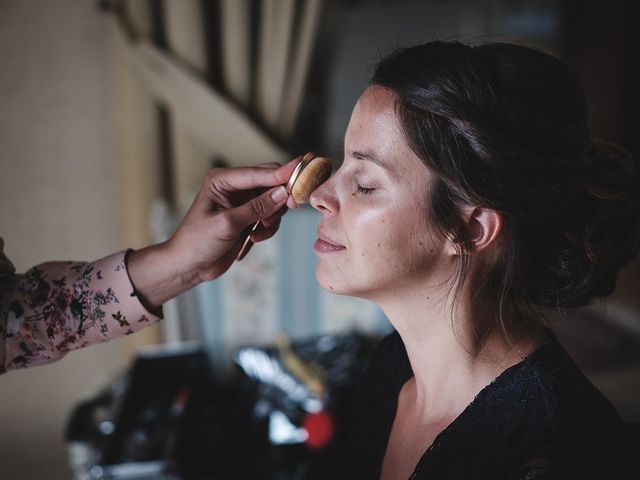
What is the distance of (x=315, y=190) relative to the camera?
98 cm

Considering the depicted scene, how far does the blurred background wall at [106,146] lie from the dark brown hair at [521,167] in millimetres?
881

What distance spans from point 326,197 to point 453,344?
0.30 metres

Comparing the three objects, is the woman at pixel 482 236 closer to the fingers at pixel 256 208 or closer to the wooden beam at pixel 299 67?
the fingers at pixel 256 208

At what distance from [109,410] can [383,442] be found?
1.05m

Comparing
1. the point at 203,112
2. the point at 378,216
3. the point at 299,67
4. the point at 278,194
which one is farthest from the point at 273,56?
the point at 378,216

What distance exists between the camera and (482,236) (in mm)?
936

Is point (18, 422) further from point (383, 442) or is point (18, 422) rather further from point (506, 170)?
point (506, 170)

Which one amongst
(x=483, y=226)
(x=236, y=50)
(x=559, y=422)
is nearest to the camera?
(x=559, y=422)

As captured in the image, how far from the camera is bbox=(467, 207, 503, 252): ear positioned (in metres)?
0.92

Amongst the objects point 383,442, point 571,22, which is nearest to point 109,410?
point 383,442

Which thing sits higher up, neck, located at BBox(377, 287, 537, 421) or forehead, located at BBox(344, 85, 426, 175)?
forehead, located at BBox(344, 85, 426, 175)

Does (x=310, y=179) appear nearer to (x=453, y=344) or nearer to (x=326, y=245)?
(x=326, y=245)

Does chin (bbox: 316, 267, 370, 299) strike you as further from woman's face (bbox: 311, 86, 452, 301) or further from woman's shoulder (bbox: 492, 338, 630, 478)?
woman's shoulder (bbox: 492, 338, 630, 478)

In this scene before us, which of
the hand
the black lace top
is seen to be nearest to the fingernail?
the hand
